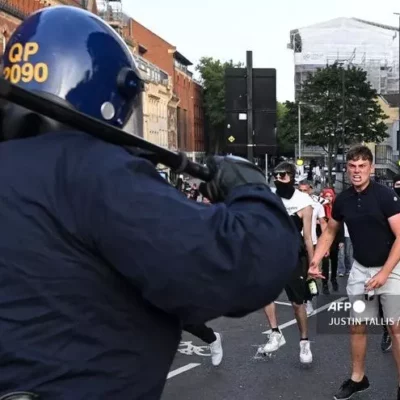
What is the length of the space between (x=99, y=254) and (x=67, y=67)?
40cm

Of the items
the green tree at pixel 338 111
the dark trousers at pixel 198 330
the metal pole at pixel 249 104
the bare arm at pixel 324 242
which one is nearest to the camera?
the dark trousers at pixel 198 330

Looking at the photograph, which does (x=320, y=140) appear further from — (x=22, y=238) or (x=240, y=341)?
(x=22, y=238)

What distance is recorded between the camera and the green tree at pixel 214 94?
90875mm

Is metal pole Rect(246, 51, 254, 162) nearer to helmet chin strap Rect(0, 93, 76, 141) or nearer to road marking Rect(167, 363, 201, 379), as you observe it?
road marking Rect(167, 363, 201, 379)

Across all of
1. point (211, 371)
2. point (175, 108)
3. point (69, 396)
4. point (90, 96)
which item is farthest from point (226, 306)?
point (175, 108)

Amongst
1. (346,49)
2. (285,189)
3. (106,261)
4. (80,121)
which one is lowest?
(285,189)

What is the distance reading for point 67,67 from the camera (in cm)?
136

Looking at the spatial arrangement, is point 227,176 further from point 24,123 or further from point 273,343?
point 273,343

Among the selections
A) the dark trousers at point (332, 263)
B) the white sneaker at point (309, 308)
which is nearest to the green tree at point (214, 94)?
the dark trousers at point (332, 263)

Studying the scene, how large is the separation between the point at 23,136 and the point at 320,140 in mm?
42420

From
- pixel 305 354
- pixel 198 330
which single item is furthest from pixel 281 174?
pixel 198 330

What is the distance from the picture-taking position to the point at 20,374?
128 centimetres

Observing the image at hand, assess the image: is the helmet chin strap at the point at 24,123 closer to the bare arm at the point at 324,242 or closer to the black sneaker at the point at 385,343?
the bare arm at the point at 324,242

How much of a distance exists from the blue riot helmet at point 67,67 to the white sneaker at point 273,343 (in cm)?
481
